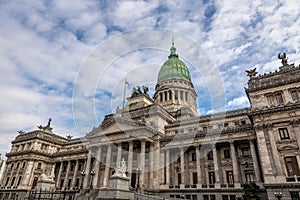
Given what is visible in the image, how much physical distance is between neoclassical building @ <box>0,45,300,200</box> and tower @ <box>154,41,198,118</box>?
314 centimetres

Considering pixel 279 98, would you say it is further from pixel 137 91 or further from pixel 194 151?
pixel 137 91

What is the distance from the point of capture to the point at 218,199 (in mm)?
32031

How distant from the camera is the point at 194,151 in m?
40.0

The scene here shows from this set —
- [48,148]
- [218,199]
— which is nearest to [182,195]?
[218,199]

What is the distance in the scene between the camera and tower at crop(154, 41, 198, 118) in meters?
61.0

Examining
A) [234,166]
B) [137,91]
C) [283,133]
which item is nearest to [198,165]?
[234,166]

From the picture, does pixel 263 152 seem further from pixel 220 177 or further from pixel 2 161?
pixel 2 161

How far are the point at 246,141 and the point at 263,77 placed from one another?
419 inches

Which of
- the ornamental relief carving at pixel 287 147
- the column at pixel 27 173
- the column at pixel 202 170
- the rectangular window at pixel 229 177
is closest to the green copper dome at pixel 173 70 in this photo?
the column at pixel 202 170

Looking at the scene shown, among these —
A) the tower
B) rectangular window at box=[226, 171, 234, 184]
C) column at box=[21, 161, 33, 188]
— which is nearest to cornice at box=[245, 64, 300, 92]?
rectangular window at box=[226, 171, 234, 184]

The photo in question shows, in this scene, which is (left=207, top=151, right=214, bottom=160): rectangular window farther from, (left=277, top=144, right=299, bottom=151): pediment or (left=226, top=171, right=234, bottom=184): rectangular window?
(left=277, top=144, right=299, bottom=151): pediment

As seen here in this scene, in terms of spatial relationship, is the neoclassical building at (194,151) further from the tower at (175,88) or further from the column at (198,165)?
the tower at (175,88)

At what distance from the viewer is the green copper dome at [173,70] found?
66.0 m

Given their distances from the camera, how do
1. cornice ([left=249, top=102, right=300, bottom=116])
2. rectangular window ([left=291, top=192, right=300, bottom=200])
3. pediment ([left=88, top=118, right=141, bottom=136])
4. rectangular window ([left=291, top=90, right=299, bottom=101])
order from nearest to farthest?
rectangular window ([left=291, top=192, right=300, bottom=200])
cornice ([left=249, top=102, right=300, bottom=116])
rectangular window ([left=291, top=90, right=299, bottom=101])
pediment ([left=88, top=118, right=141, bottom=136])
